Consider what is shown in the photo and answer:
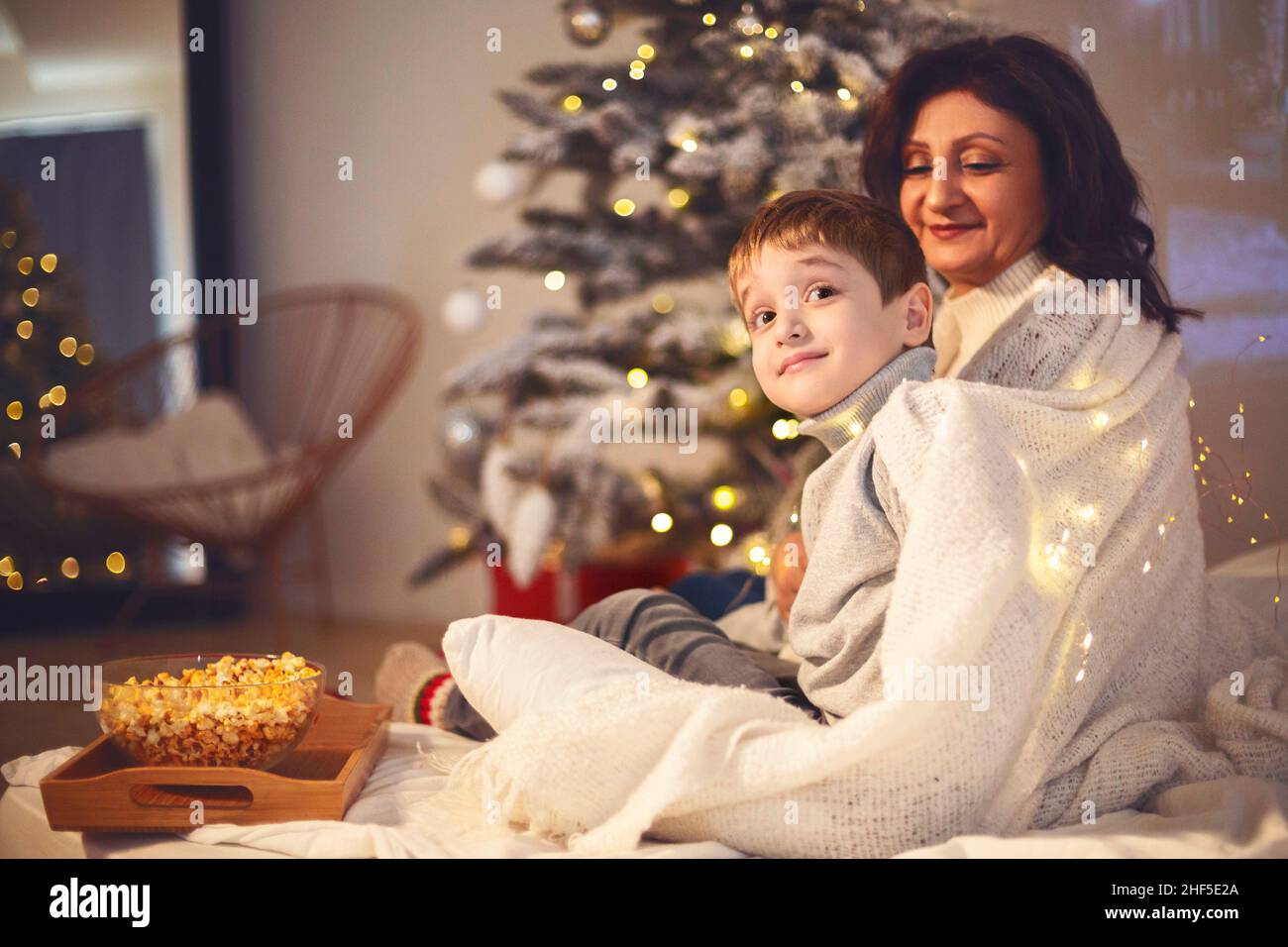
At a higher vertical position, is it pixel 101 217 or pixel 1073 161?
pixel 101 217

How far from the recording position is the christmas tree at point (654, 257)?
5.66 feet

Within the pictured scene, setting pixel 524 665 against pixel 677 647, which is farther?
pixel 677 647

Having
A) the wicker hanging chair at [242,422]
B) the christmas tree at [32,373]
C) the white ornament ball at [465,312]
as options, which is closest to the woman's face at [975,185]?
the white ornament ball at [465,312]

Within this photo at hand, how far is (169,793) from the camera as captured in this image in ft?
3.12

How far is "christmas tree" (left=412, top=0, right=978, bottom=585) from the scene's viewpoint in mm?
1726

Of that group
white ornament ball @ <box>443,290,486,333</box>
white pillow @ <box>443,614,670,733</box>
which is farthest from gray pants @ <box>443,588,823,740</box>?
white ornament ball @ <box>443,290,486,333</box>

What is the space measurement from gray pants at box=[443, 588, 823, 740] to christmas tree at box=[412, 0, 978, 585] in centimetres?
50

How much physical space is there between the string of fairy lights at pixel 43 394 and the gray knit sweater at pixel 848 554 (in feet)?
8.22

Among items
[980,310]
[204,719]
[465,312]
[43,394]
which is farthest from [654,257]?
[43,394]

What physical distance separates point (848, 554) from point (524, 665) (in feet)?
0.93

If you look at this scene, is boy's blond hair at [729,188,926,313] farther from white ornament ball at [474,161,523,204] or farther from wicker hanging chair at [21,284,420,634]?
wicker hanging chair at [21,284,420,634]

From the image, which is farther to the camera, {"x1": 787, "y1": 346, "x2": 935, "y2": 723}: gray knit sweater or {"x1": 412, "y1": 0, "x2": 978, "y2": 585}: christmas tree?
{"x1": 412, "y1": 0, "x2": 978, "y2": 585}: christmas tree

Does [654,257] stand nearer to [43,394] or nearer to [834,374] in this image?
[834,374]
